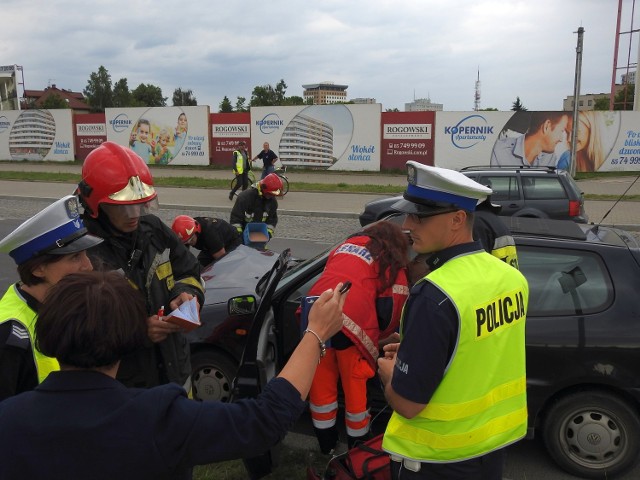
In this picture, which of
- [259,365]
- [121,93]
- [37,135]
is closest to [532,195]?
[259,365]

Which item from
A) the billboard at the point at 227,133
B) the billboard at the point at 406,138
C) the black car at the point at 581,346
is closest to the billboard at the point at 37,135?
the billboard at the point at 227,133

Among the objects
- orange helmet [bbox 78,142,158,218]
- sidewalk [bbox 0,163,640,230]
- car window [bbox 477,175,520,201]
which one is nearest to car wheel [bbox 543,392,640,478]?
orange helmet [bbox 78,142,158,218]

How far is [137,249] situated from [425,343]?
1.47 meters

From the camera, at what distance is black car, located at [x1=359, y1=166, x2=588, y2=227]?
33.1 feet

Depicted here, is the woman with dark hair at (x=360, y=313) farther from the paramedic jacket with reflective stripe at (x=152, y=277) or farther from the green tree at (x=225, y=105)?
the green tree at (x=225, y=105)

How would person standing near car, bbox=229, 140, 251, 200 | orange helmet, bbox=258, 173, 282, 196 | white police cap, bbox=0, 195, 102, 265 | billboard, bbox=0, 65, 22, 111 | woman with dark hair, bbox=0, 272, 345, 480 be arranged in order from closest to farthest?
woman with dark hair, bbox=0, 272, 345, 480 < white police cap, bbox=0, 195, 102, 265 < orange helmet, bbox=258, 173, 282, 196 < person standing near car, bbox=229, 140, 251, 200 < billboard, bbox=0, 65, 22, 111

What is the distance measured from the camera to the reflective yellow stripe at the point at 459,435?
1.87 m

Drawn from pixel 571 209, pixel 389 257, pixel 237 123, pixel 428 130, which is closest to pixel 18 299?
pixel 389 257

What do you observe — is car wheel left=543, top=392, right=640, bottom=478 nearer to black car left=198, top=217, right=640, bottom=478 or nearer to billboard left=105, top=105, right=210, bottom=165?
black car left=198, top=217, right=640, bottom=478

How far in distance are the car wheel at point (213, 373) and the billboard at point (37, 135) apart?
29548 mm

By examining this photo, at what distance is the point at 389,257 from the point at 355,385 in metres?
0.81

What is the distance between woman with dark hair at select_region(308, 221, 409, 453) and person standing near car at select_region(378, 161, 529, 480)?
3.69 ft

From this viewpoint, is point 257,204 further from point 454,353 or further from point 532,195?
point 532,195

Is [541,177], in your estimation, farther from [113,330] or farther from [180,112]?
[180,112]
